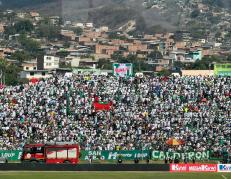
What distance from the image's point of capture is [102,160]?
230 ft

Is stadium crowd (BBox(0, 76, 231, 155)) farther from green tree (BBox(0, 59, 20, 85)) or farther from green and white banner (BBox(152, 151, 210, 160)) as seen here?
green tree (BBox(0, 59, 20, 85))

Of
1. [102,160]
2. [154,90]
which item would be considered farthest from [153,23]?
[102,160]

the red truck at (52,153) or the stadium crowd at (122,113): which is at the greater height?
the stadium crowd at (122,113)

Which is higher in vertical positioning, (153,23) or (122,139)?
(153,23)

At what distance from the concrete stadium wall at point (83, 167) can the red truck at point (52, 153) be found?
356cm

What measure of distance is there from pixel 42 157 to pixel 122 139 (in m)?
8.78

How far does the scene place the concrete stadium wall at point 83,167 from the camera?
206 ft

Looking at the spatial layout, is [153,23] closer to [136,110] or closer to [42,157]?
[136,110]

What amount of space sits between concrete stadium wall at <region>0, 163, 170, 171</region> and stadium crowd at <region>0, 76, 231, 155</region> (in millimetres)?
8278

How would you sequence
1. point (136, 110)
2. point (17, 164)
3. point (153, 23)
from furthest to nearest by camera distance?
point (153, 23)
point (136, 110)
point (17, 164)

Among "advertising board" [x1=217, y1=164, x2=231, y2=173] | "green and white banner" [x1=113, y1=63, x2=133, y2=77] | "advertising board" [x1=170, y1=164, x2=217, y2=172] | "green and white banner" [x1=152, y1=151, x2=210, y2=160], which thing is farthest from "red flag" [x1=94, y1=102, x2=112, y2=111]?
"advertising board" [x1=217, y1=164, x2=231, y2=173]

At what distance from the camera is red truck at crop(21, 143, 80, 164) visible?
66688mm

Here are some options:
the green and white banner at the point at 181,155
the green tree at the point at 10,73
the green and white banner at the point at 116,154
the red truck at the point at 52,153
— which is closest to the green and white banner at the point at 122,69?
the green and white banner at the point at 116,154

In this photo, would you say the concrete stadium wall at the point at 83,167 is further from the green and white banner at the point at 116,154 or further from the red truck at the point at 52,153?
the green and white banner at the point at 116,154
